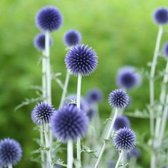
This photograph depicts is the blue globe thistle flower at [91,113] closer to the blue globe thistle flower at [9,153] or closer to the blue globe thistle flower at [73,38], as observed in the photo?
the blue globe thistle flower at [73,38]

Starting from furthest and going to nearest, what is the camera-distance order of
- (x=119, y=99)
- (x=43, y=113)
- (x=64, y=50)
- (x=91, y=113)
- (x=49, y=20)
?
1. (x=64, y=50)
2. (x=91, y=113)
3. (x=49, y=20)
4. (x=119, y=99)
5. (x=43, y=113)

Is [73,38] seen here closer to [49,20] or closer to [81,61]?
[49,20]

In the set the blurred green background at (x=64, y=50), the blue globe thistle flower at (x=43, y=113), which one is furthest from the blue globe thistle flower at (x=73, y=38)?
the blurred green background at (x=64, y=50)

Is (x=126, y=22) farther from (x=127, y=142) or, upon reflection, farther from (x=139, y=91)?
(x=127, y=142)

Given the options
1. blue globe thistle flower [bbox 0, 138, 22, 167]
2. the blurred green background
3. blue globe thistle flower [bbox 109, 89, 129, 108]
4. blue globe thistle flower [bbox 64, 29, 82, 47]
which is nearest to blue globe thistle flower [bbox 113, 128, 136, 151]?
blue globe thistle flower [bbox 109, 89, 129, 108]

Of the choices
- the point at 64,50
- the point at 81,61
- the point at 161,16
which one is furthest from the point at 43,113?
the point at 64,50

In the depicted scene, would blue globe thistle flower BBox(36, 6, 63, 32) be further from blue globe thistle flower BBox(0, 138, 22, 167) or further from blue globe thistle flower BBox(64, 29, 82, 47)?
blue globe thistle flower BBox(0, 138, 22, 167)
